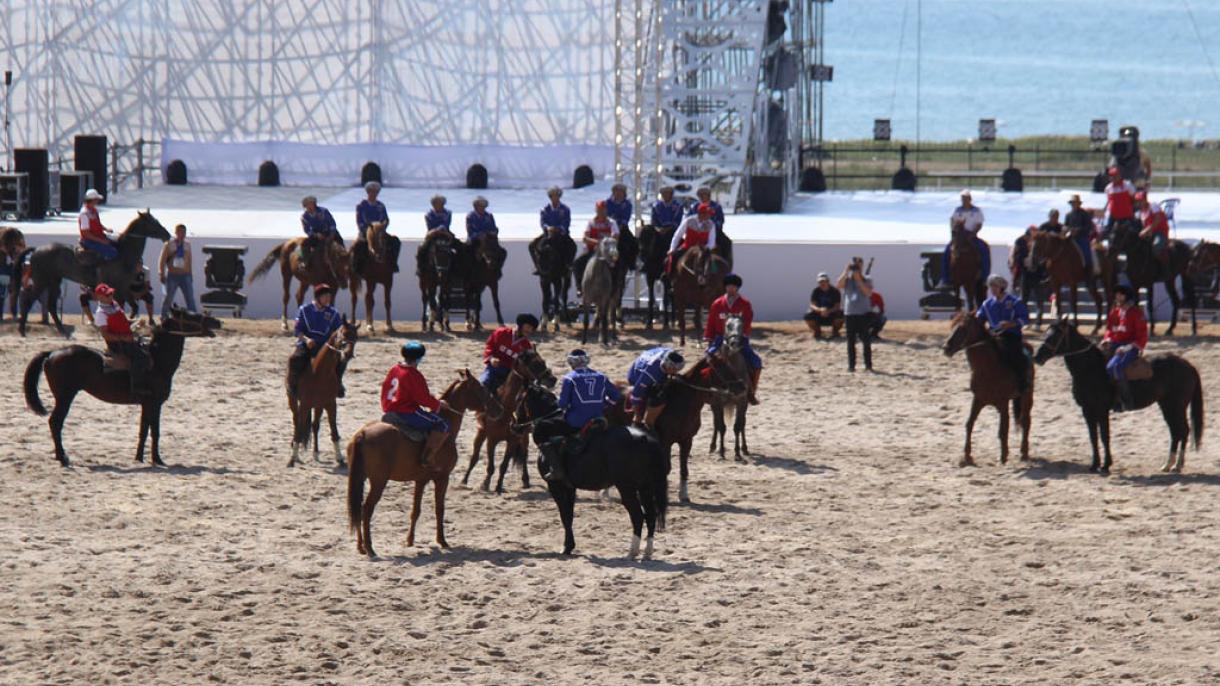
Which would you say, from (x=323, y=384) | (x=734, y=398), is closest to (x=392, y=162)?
(x=323, y=384)

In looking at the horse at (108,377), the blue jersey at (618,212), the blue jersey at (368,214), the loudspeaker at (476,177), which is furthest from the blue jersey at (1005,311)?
the loudspeaker at (476,177)

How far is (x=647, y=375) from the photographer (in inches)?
587

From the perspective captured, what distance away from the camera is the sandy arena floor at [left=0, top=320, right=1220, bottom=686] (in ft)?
37.4

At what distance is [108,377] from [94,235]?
8709 millimetres

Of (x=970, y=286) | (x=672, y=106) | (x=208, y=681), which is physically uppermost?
(x=672, y=106)

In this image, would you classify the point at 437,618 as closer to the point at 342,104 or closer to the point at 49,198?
the point at 49,198

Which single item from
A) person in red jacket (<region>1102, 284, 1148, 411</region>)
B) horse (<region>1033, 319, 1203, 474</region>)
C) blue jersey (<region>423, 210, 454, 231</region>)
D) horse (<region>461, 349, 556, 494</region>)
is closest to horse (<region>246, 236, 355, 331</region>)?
blue jersey (<region>423, 210, 454, 231</region>)

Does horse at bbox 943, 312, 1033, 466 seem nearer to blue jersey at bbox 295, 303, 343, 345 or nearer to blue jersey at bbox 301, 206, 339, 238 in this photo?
blue jersey at bbox 295, 303, 343, 345

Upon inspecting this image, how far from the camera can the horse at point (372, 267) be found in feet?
84.2

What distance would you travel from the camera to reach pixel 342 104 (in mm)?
41969

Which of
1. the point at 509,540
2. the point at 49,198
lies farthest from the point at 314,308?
the point at 49,198

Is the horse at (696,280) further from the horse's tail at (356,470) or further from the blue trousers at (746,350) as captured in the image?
the horse's tail at (356,470)

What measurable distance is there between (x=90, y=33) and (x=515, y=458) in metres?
28.8

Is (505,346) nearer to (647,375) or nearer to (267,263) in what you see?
(647,375)
